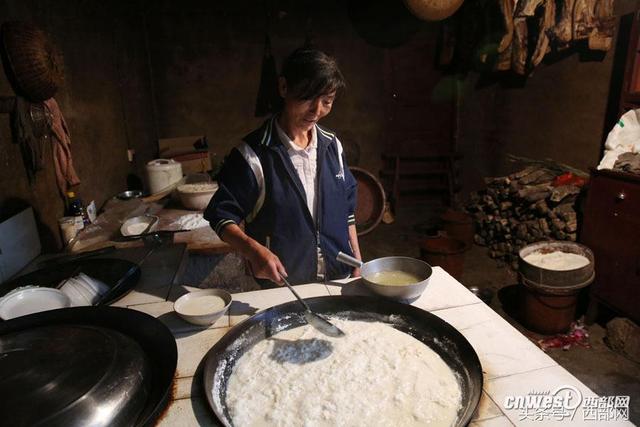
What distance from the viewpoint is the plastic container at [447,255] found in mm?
4840

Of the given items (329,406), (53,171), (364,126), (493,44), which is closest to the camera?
(329,406)

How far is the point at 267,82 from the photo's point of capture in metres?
6.99

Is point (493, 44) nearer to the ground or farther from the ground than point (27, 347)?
farther from the ground

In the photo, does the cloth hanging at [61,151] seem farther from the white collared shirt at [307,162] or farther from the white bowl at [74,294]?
the white collared shirt at [307,162]

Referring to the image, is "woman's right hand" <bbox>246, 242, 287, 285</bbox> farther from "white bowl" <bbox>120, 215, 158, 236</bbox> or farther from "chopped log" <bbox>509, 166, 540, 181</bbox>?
"chopped log" <bbox>509, 166, 540, 181</bbox>

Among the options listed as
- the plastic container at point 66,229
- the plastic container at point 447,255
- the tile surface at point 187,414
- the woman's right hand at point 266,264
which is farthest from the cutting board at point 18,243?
the plastic container at point 447,255

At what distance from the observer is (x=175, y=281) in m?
2.08

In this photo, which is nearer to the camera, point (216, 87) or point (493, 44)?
point (493, 44)

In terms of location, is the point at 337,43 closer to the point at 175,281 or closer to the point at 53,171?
the point at 53,171

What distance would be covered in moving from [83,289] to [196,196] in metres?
1.97

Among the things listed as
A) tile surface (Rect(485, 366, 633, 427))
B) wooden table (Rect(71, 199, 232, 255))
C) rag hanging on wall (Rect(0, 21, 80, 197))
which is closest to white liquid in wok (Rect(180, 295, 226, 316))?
tile surface (Rect(485, 366, 633, 427))

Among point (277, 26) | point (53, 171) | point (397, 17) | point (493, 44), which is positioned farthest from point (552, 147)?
point (53, 171)

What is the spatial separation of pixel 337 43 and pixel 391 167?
250 centimetres

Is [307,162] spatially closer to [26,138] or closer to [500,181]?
[26,138]
